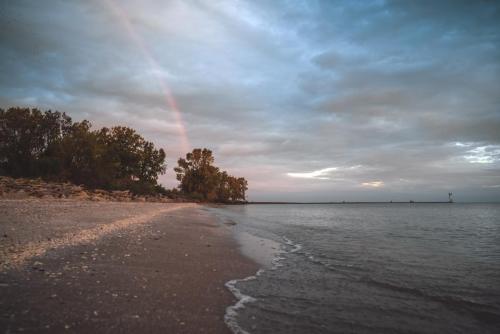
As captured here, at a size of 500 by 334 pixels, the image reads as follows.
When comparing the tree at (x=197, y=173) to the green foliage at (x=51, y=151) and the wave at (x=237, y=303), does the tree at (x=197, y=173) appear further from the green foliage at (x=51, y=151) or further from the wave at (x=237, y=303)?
the wave at (x=237, y=303)

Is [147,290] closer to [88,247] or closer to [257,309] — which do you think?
[257,309]

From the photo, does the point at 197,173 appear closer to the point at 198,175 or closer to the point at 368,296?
the point at 198,175

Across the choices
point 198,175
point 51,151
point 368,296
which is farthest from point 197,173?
point 368,296

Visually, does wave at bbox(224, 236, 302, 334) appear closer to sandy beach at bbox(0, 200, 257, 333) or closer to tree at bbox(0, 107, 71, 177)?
sandy beach at bbox(0, 200, 257, 333)

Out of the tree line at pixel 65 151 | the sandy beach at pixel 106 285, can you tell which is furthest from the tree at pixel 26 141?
the sandy beach at pixel 106 285

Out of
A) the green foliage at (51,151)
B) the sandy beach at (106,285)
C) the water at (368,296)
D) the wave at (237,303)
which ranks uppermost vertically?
the green foliage at (51,151)

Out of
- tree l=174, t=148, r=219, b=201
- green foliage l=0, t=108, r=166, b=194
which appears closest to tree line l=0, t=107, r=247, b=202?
green foliage l=0, t=108, r=166, b=194

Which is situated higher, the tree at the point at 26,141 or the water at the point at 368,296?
the tree at the point at 26,141

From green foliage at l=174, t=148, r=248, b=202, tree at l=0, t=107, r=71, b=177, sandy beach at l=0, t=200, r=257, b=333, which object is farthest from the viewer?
green foliage at l=174, t=148, r=248, b=202

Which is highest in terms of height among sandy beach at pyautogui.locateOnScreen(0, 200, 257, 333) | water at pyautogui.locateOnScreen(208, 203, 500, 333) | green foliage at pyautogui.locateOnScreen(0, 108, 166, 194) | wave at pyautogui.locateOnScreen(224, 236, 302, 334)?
green foliage at pyautogui.locateOnScreen(0, 108, 166, 194)

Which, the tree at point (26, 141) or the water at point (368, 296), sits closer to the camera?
the water at point (368, 296)

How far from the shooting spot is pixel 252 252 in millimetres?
13648

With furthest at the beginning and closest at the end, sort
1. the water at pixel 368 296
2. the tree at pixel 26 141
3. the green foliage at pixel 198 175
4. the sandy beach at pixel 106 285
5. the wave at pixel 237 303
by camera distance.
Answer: the green foliage at pixel 198 175 → the tree at pixel 26 141 → the water at pixel 368 296 → the wave at pixel 237 303 → the sandy beach at pixel 106 285

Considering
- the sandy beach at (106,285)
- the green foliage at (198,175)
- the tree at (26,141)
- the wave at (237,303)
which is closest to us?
the sandy beach at (106,285)
